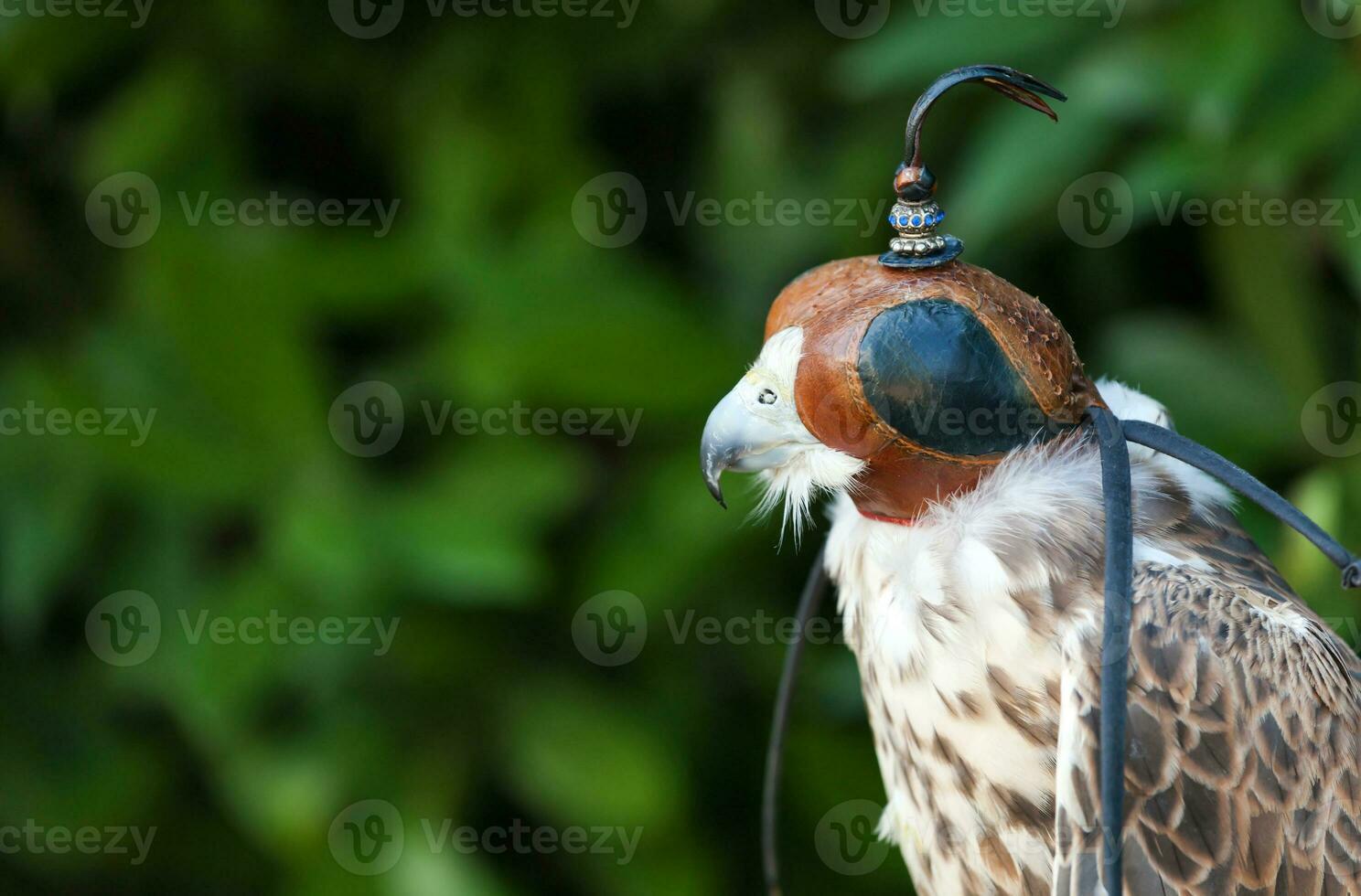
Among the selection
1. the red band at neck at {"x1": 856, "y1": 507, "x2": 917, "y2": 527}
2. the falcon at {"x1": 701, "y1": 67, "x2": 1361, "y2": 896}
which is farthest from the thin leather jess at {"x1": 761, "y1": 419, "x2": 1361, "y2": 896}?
the red band at neck at {"x1": 856, "y1": 507, "x2": 917, "y2": 527}

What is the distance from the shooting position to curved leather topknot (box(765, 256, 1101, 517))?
1.14m

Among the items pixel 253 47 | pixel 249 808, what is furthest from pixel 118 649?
pixel 253 47

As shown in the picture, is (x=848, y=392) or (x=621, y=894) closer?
(x=848, y=392)

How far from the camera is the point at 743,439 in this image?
1234mm

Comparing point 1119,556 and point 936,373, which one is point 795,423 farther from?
point 1119,556

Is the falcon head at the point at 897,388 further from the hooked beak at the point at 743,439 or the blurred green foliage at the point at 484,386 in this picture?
the blurred green foliage at the point at 484,386

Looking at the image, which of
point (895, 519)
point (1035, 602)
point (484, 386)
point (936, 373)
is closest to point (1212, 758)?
point (1035, 602)

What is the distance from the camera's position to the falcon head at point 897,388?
1123mm

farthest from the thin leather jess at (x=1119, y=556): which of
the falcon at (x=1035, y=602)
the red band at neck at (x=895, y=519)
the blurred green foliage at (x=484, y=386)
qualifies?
the blurred green foliage at (x=484, y=386)

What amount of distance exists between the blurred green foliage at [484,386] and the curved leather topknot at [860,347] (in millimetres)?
1167

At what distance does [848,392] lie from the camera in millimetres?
1134

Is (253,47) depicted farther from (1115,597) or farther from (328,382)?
(1115,597)

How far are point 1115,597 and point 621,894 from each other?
1.93 meters

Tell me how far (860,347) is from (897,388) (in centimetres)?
5
